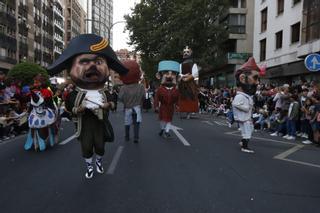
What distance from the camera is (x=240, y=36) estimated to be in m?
40.8

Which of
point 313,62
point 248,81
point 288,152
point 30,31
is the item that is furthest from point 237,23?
point 30,31

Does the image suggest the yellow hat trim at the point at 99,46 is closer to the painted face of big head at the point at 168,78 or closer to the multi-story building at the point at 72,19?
the painted face of big head at the point at 168,78

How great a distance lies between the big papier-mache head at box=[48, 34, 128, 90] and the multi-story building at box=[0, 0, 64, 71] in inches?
1357

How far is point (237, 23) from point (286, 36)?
12.5m

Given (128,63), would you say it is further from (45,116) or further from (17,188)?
(17,188)

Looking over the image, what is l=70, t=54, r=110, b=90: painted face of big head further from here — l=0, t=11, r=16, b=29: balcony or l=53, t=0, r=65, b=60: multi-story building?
l=53, t=0, r=65, b=60: multi-story building

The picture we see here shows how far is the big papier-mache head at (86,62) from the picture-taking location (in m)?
6.42

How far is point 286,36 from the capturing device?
2905 centimetres

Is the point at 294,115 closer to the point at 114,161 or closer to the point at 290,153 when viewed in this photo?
the point at 290,153

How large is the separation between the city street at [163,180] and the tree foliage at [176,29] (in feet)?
85.7

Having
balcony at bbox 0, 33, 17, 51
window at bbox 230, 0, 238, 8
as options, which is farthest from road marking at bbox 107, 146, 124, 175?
balcony at bbox 0, 33, 17, 51

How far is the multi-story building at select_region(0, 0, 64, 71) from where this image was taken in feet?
159

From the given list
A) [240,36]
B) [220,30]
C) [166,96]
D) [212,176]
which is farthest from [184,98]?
[240,36]

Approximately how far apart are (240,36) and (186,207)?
123ft
